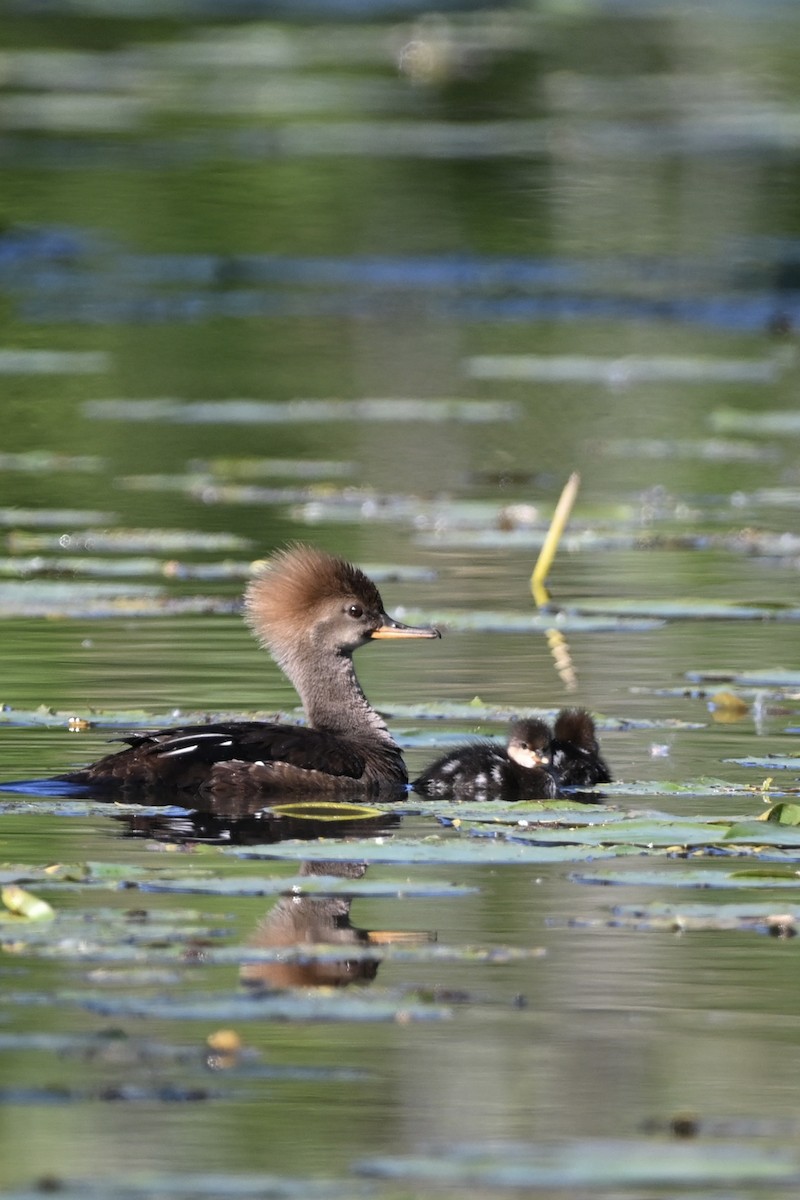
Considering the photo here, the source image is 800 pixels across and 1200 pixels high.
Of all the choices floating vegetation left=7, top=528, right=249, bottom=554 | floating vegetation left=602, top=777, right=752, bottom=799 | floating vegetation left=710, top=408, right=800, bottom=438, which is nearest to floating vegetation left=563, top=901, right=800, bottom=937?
floating vegetation left=602, top=777, right=752, bottom=799

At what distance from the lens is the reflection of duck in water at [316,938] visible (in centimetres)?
546

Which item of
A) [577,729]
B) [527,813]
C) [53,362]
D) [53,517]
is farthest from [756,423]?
[527,813]

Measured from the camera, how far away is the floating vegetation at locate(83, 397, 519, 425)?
1617 cm

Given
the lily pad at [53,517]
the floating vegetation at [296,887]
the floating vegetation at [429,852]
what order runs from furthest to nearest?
the lily pad at [53,517] → the floating vegetation at [429,852] → the floating vegetation at [296,887]

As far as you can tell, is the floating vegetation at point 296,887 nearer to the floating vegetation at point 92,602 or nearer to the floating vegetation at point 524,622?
the floating vegetation at point 524,622

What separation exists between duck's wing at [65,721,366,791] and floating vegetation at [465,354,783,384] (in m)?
10.1

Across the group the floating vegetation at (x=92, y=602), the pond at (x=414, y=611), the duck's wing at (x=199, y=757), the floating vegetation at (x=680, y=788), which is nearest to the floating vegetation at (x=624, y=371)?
the pond at (x=414, y=611)

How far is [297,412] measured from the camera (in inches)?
637

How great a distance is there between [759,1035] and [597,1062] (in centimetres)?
36

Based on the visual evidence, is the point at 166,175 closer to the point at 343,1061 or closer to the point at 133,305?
the point at 133,305

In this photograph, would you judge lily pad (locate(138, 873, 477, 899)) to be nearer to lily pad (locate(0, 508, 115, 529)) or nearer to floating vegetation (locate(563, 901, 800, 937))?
floating vegetation (locate(563, 901, 800, 937))

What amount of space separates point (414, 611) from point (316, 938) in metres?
4.75

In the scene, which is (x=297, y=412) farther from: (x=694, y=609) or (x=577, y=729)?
(x=577, y=729)

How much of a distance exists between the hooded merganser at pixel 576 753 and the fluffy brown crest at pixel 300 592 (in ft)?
2.74
